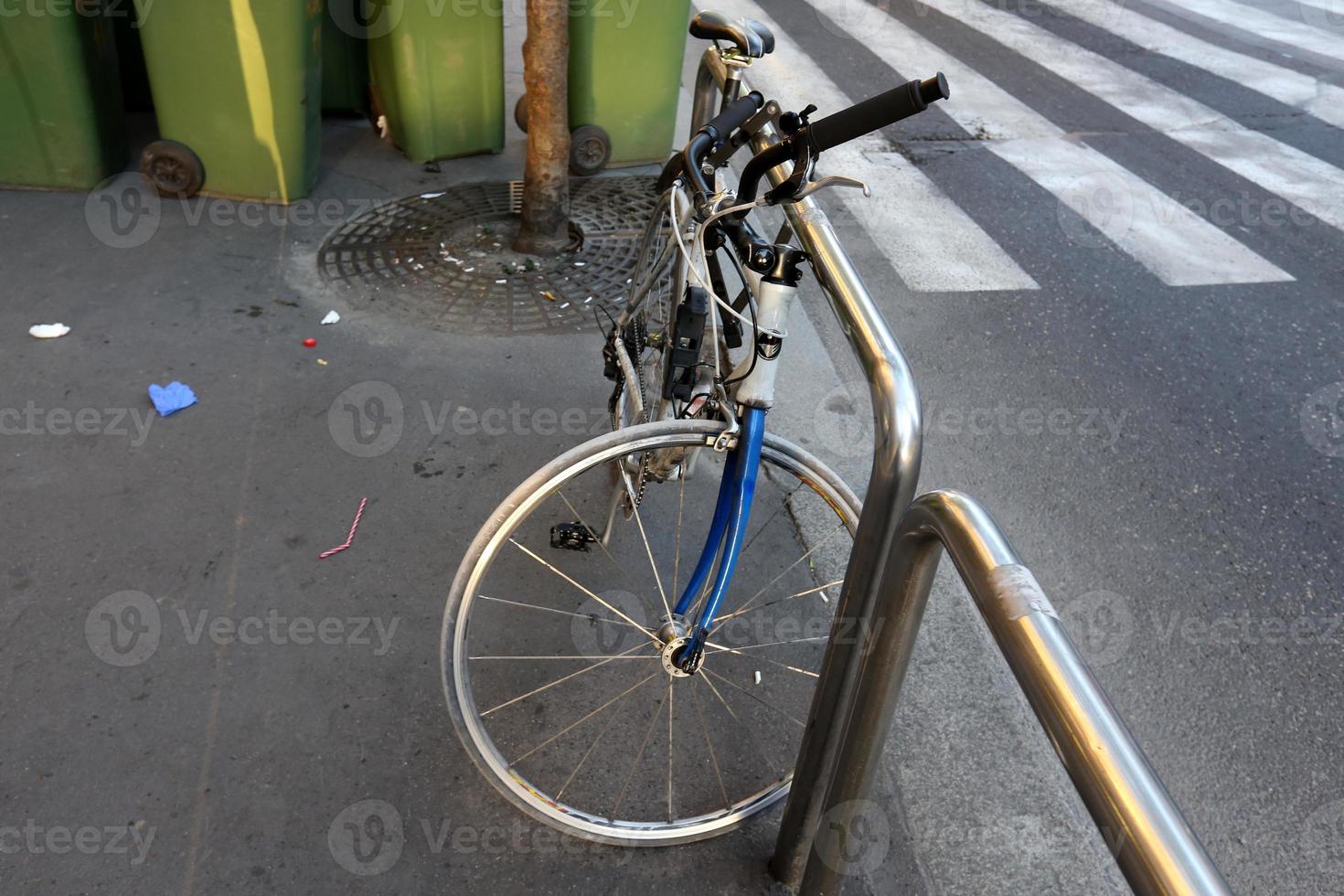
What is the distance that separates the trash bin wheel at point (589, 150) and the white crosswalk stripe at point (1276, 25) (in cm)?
708

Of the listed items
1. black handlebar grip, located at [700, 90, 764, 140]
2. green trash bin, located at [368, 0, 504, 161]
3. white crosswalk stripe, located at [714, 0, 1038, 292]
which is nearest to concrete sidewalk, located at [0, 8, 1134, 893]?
white crosswalk stripe, located at [714, 0, 1038, 292]

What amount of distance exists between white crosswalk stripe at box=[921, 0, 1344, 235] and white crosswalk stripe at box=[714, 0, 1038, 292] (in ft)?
7.00

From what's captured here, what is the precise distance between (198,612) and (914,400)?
7.47 feet

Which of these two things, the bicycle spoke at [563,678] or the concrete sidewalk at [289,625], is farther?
the bicycle spoke at [563,678]

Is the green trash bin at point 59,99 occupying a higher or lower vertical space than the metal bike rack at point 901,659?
lower

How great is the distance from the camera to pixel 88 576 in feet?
10.0

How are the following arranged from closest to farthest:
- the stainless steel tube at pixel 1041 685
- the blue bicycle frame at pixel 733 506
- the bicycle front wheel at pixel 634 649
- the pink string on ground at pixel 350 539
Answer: the stainless steel tube at pixel 1041 685
the blue bicycle frame at pixel 733 506
the bicycle front wheel at pixel 634 649
the pink string on ground at pixel 350 539

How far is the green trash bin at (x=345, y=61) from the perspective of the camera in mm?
5824

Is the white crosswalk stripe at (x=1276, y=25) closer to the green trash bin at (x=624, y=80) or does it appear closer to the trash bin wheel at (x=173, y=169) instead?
the green trash bin at (x=624, y=80)

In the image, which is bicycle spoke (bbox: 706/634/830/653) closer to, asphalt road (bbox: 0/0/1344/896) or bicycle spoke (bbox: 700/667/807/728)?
bicycle spoke (bbox: 700/667/807/728)

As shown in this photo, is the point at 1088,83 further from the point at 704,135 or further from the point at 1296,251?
the point at 704,135

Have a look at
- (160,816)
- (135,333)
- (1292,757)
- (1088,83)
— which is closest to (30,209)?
(135,333)

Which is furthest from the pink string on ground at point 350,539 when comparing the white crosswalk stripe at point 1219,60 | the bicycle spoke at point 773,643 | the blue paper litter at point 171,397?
the white crosswalk stripe at point 1219,60

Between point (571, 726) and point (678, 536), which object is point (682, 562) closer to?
point (678, 536)
